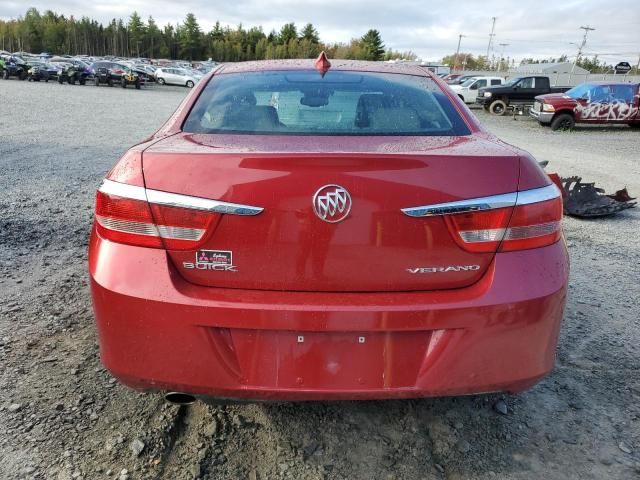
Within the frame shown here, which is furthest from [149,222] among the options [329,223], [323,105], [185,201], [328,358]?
[323,105]

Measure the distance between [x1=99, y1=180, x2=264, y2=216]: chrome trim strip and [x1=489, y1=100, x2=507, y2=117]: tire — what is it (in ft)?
82.5

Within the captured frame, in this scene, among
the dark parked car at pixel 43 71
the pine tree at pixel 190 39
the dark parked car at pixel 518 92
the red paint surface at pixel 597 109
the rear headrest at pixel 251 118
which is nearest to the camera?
the rear headrest at pixel 251 118

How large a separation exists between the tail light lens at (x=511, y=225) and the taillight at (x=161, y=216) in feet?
2.27

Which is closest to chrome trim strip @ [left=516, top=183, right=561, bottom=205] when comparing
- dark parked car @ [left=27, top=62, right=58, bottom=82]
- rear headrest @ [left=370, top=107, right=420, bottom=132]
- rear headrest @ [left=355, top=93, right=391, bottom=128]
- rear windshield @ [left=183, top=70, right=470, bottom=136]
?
rear windshield @ [left=183, top=70, right=470, bottom=136]

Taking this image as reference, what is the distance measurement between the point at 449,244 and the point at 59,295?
2783mm

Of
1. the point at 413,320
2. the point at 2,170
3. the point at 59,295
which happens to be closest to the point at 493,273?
the point at 413,320

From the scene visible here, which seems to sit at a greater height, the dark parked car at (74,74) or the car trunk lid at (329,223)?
the car trunk lid at (329,223)

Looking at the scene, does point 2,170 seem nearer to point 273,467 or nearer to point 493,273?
point 273,467

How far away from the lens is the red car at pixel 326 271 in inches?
69.6

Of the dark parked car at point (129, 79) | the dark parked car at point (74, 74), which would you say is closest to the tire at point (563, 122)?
the dark parked car at point (129, 79)

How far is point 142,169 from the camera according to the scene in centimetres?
186

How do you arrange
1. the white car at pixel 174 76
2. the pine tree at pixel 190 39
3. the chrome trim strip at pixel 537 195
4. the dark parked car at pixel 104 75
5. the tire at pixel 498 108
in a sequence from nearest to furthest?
the chrome trim strip at pixel 537 195, the tire at pixel 498 108, the dark parked car at pixel 104 75, the white car at pixel 174 76, the pine tree at pixel 190 39

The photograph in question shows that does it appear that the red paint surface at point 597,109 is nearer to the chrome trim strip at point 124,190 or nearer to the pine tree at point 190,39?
the chrome trim strip at point 124,190

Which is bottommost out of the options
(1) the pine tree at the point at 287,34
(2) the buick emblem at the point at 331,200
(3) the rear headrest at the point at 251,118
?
(2) the buick emblem at the point at 331,200
